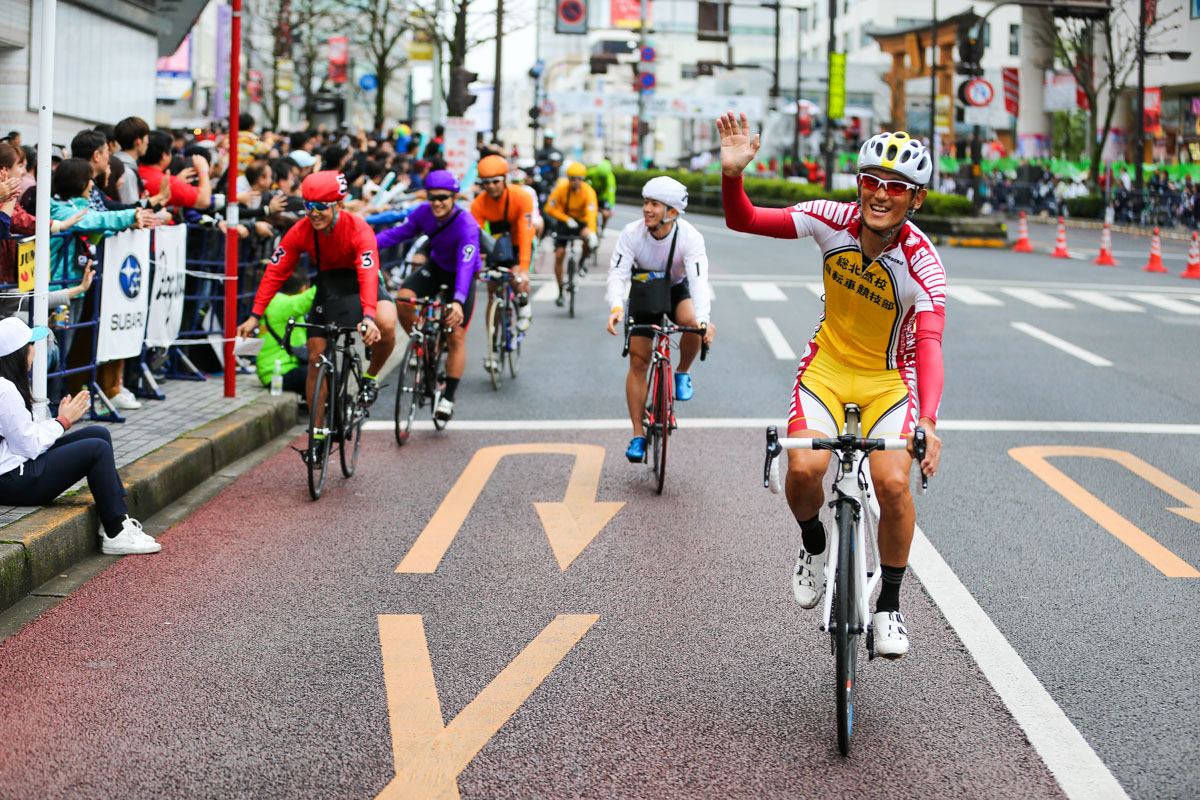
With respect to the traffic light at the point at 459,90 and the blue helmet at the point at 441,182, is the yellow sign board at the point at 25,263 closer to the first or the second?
the blue helmet at the point at 441,182

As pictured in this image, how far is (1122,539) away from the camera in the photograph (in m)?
7.64

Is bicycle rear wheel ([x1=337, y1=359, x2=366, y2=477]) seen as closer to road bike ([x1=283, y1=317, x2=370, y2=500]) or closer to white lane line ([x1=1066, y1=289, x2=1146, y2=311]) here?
road bike ([x1=283, y1=317, x2=370, y2=500])

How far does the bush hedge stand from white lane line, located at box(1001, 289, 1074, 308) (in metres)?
9.48

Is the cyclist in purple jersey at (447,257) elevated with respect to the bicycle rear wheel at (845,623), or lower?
elevated

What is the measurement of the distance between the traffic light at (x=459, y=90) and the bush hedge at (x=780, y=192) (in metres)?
11.4

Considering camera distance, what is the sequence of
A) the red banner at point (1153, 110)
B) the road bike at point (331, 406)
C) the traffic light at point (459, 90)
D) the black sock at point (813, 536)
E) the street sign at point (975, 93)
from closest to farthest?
the black sock at point (813, 536)
the road bike at point (331, 406)
the traffic light at point (459, 90)
the street sign at point (975, 93)
the red banner at point (1153, 110)

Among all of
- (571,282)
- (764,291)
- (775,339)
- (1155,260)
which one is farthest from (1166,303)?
(571,282)

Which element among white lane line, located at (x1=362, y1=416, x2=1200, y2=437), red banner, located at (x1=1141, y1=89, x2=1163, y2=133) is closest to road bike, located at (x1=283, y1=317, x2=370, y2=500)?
white lane line, located at (x1=362, y1=416, x2=1200, y2=437)

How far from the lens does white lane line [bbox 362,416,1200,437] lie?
11125 millimetres

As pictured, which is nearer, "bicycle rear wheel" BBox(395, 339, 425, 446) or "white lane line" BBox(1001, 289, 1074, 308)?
"bicycle rear wheel" BBox(395, 339, 425, 446)

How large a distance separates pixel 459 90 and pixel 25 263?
18.2 m

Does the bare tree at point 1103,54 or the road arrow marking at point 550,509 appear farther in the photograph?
the bare tree at point 1103,54

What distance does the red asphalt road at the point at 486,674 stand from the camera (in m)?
4.32

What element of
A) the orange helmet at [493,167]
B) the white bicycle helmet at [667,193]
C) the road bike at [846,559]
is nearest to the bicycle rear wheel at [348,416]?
the white bicycle helmet at [667,193]
